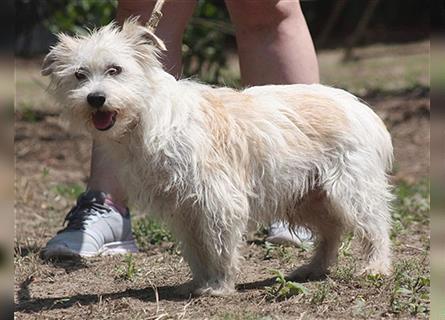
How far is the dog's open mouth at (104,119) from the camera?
11.5ft

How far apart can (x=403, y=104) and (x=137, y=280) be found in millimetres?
6153

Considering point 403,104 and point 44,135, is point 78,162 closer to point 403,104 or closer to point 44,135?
point 44,135

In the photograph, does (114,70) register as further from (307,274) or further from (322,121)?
(307,274)

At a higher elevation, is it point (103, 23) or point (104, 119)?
point (104, 119)

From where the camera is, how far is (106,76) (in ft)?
11.5

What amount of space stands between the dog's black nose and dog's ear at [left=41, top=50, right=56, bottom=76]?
331mm

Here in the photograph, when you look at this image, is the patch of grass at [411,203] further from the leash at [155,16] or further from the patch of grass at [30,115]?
the patch of grass at [30,115]

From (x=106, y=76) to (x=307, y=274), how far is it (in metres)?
1.30

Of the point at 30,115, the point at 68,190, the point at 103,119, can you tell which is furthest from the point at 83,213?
the point at 30,115

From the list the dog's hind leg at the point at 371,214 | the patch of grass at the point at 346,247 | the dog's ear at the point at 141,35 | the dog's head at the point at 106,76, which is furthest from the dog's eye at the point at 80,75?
the patch of grass at the point at 346,247

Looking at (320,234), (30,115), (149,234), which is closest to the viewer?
(320,234)

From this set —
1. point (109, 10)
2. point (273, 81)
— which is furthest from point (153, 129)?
point (109, 10)

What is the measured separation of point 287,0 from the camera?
4.55 meters

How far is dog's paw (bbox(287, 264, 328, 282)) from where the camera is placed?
4.04 m
